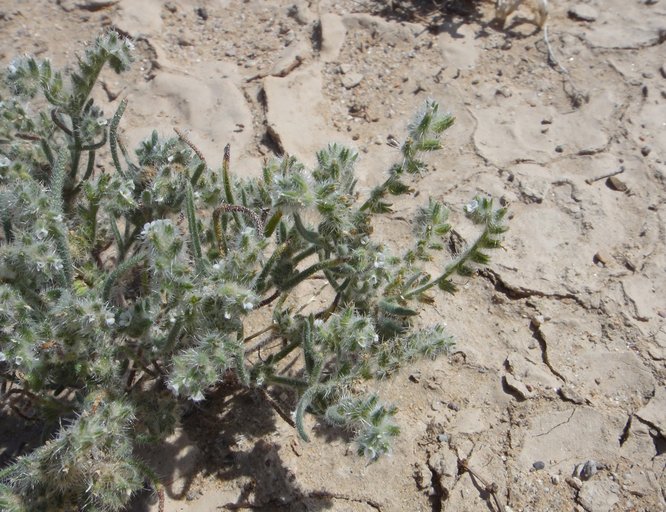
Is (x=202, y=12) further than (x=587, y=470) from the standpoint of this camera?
Yes

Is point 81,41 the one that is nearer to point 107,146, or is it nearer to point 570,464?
point 107,146

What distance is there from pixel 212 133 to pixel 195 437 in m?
1.96

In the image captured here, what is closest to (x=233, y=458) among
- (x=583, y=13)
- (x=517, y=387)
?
(x=517, y=387)

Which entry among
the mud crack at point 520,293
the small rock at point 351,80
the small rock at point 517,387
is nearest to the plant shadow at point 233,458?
the small rock at point 517,387

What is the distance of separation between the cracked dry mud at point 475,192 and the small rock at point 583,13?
0.02m

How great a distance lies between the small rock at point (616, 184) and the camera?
399cm

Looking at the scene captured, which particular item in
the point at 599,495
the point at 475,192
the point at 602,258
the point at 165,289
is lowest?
the point at 599,495

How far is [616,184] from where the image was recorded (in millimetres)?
3996

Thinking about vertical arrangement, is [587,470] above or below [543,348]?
below

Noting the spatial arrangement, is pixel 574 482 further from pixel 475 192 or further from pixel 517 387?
pixel 475 192

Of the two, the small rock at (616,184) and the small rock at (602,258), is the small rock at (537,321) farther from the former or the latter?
the small rock at (616,184)

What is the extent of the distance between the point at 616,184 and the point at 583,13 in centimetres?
160

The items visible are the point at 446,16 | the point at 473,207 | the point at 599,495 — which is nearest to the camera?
the point at 473,207

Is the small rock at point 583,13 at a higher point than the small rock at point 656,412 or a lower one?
higher
